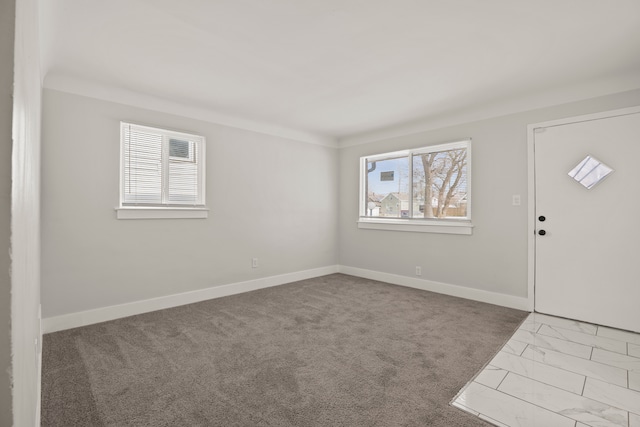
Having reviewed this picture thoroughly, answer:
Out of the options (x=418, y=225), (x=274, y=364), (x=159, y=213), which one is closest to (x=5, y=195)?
(x=274, y=364)

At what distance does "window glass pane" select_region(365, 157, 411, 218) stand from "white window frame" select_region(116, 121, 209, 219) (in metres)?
2.74

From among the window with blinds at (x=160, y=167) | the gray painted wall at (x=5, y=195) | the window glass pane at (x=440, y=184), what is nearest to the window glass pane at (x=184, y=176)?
the window with blinds at (x=160, y=167)

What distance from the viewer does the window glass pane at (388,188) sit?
4863mm

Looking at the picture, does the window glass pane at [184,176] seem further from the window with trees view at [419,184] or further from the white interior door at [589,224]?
the white interior door at [589,224]

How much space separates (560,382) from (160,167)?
167 inches

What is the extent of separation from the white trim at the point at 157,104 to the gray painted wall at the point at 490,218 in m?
1.79

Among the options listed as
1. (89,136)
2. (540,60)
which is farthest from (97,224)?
(540,60)

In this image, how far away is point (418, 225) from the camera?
4.54 meters

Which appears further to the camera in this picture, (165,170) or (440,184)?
(440,184)

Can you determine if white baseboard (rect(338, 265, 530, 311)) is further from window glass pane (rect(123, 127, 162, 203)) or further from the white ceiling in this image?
window glass pane (rect(123, 127, 162, 203))

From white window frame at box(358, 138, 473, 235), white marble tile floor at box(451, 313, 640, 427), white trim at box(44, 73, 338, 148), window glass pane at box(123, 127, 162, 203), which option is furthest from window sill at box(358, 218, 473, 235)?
window glass pane at box(123, 127, 162, 203)

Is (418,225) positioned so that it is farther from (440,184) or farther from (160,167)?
(160,167)

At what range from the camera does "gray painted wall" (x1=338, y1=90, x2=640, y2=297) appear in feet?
11.8

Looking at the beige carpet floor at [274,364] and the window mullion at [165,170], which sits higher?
the window mullion at [165,170]
